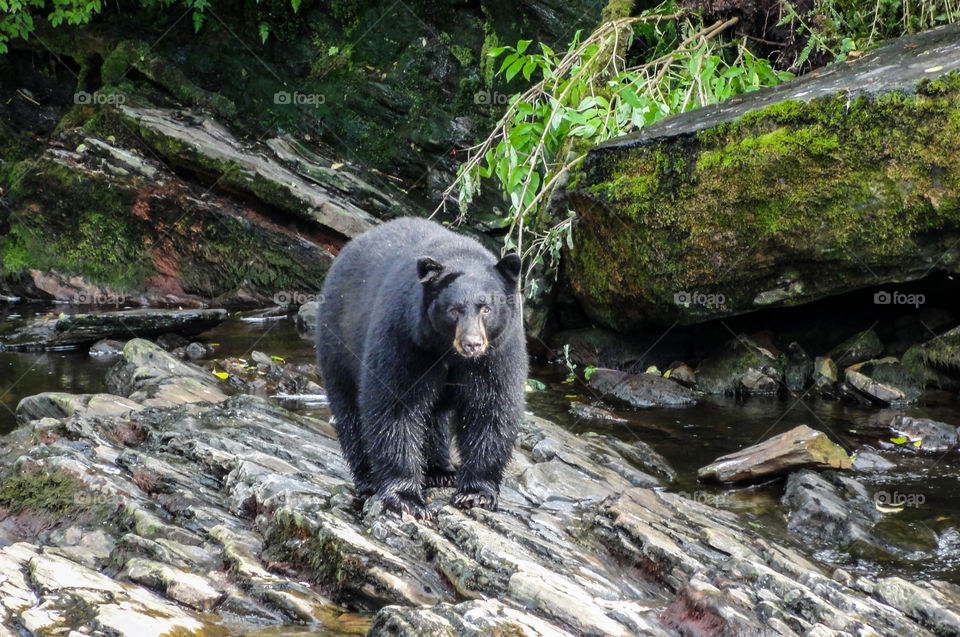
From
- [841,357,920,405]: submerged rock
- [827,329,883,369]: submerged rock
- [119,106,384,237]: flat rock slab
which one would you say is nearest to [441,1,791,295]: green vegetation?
[827,329,883,369]: submerged rock

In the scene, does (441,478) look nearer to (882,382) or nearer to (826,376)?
(826,376)

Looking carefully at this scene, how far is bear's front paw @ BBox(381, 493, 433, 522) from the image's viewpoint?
608 cm

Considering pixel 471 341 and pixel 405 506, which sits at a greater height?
pixel 471 341

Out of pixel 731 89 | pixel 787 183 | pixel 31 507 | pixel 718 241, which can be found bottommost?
pixel 31 507

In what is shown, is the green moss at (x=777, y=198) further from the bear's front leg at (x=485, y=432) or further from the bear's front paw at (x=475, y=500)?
the bear's front paw at (x=475, y=500)

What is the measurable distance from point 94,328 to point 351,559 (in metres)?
8.84

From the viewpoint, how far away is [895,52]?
34.5 feet

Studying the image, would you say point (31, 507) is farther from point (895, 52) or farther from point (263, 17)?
point (263, 17)

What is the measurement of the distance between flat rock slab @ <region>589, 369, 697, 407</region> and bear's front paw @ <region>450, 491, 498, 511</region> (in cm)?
482

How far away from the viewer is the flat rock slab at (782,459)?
831cm

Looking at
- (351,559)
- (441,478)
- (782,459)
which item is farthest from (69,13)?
(351,559)

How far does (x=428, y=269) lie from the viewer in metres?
5.82

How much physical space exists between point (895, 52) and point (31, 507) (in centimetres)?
952

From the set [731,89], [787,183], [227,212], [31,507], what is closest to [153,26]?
[227,212]
